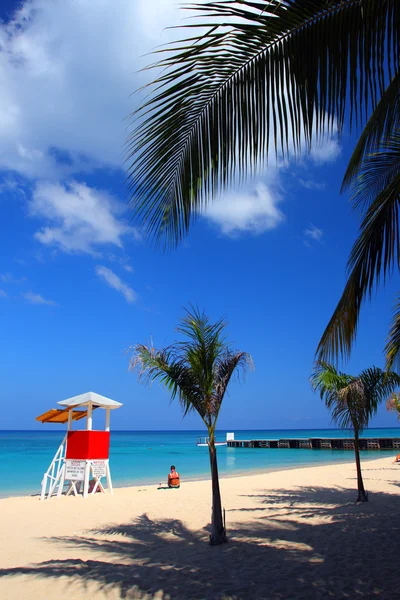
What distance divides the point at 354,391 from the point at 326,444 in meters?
45.7

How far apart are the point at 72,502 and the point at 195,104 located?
42.8 feet

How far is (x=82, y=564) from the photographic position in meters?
6.07

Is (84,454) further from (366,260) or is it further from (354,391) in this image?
(366,260)

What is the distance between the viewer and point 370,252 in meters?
3.99

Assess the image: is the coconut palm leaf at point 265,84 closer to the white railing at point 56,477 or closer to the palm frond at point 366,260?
the palm frond at point 366,260

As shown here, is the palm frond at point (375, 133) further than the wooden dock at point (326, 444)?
No

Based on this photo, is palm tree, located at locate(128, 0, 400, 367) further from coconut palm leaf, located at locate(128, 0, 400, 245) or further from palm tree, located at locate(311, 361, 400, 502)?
palm tree, located at locate(311, 361, 400, 502)

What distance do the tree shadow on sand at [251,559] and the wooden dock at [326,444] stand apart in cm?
4145

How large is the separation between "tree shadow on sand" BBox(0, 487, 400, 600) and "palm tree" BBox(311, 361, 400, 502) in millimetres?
1944

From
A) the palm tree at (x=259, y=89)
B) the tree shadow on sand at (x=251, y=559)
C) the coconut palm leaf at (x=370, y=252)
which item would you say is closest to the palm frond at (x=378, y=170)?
the coconut palm leaf at (x=370, y=252)

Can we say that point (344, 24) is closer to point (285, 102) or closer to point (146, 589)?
point (285, 102)

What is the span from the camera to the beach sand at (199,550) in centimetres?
500

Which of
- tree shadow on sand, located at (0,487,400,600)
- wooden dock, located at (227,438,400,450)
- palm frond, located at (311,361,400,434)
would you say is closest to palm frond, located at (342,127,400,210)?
tree shadow on sand, located at (0,487,400,600)

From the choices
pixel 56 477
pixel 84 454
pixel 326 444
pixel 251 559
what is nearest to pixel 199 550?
pixel 251 559
